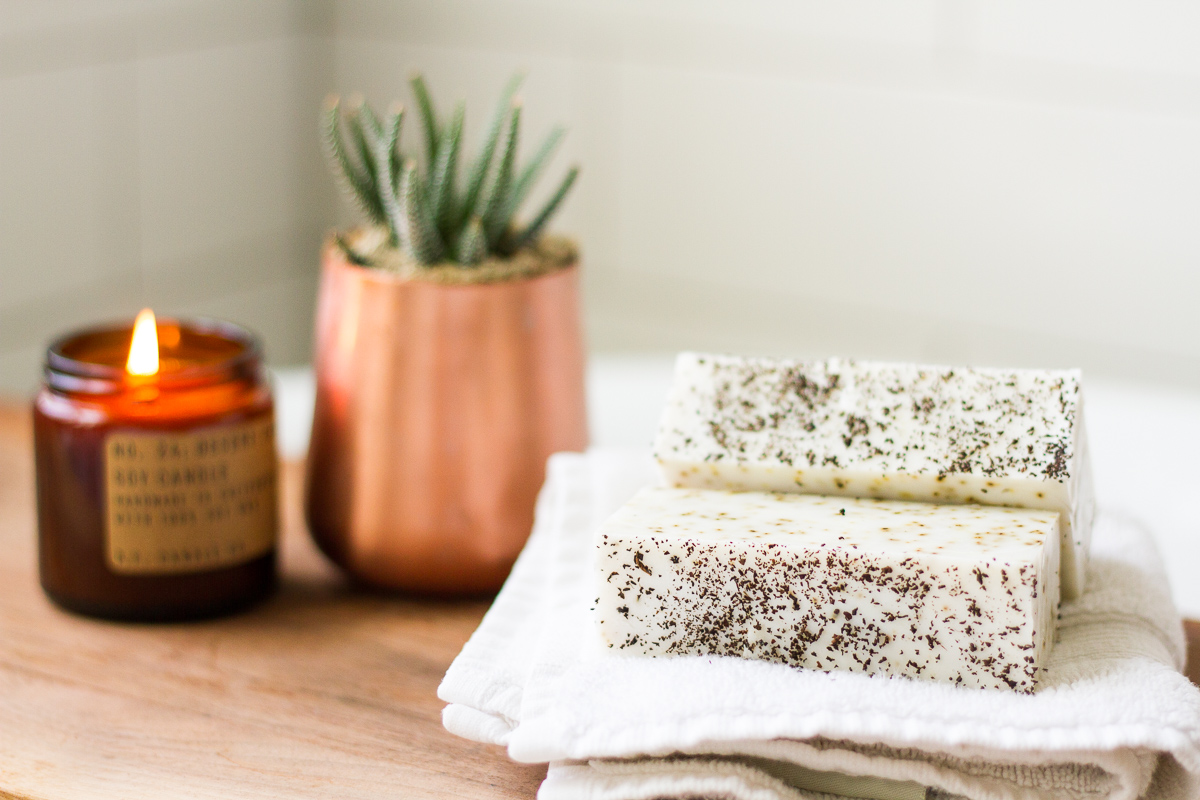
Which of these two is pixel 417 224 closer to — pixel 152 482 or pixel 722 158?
pixel 152 482

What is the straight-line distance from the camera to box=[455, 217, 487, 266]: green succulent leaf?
56cm

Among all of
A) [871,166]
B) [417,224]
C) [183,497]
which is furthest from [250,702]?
[871,166]

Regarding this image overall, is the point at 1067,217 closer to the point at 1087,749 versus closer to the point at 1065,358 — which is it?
the point at 1065,358

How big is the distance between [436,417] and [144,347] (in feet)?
0.46

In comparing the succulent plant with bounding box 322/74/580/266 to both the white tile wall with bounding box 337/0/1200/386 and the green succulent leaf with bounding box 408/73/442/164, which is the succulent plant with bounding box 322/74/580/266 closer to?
the green succulent leaf with bounding box 408/73/442/164

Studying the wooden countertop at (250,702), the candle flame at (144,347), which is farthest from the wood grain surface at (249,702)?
the candle flame at (144,347)

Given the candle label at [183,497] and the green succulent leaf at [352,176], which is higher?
the green succulent leaf at [352,176]

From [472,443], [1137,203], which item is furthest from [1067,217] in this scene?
[472,443]

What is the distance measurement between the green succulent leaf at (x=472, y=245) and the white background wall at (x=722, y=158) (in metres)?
0.78

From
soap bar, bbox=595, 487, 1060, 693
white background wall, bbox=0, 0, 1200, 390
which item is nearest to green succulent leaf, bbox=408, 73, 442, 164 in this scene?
soap bar, bbox=595, 487, 1060, 693

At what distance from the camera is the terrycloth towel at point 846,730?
1.20 ft

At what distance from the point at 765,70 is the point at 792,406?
0.93m

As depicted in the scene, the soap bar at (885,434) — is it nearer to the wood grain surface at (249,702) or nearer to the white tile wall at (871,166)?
the wood grain surface at (249,702)

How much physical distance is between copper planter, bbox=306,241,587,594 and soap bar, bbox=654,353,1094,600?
130 millimetres
